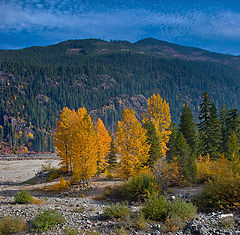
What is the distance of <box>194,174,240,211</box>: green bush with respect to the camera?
515 inches

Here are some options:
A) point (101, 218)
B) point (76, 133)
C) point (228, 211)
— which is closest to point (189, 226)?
point (228, 211)

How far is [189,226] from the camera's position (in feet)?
34.4

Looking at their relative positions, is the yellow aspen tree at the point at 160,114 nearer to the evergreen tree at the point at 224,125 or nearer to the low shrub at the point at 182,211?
the evergreen tree at the point at 224,125

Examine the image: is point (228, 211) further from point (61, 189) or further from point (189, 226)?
point (61, 189)

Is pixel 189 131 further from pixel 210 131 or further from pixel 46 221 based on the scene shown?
pixel 46 221

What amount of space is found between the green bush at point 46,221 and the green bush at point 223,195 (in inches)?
361

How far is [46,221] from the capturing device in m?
10.8

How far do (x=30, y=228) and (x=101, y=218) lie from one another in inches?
149

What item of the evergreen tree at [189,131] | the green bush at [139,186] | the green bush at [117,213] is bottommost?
the green bush at [139,186]

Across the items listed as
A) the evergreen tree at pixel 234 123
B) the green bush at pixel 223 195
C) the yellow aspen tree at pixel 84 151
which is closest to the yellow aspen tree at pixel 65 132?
the yellow aspen tree at pixel 84 151

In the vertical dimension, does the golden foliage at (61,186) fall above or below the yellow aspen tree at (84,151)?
below

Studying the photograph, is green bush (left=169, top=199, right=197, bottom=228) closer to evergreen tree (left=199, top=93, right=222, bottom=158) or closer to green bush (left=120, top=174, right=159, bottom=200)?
green bush (left=120, top=174, right=159, bottom=200)

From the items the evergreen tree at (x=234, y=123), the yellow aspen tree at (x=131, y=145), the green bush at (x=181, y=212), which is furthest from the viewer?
the evergreen tree at (x=234, y=123)

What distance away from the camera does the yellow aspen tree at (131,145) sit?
74.5 feet
